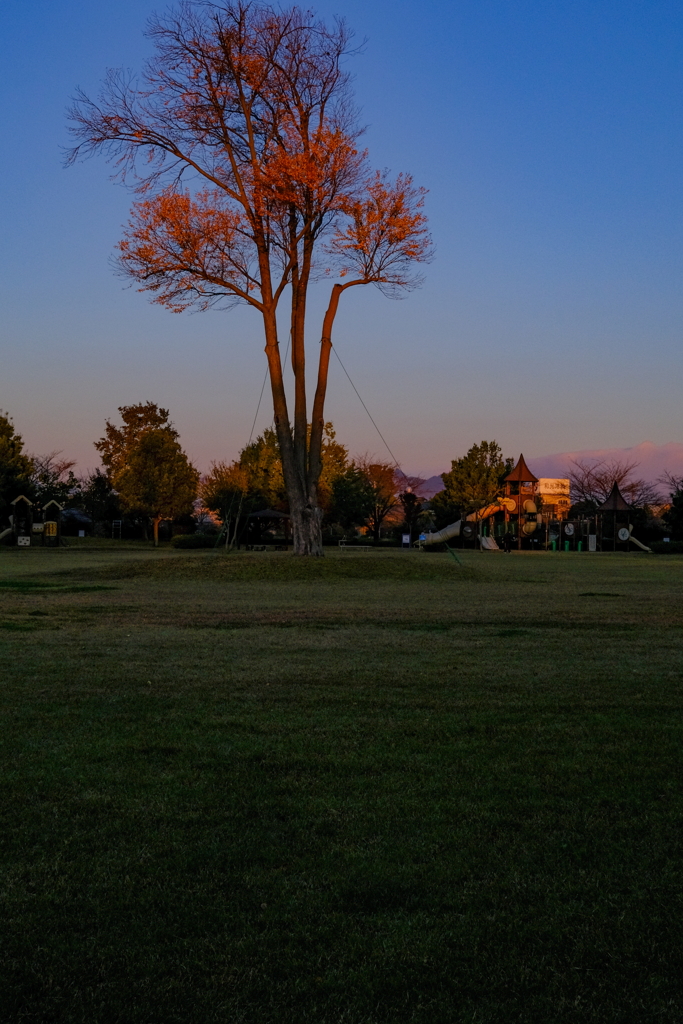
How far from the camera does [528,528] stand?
53.2 meters

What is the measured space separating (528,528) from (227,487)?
22.2 metres

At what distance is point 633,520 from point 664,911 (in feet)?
199

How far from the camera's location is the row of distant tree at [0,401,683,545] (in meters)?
55.6

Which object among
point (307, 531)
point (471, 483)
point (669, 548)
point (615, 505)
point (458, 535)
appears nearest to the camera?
point (307, 531)

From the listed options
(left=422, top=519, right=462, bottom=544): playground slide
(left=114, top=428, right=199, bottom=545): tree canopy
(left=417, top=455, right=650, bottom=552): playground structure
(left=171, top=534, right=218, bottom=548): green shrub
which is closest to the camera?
(left=171, top=534, right=218, bottom=548): green shrub

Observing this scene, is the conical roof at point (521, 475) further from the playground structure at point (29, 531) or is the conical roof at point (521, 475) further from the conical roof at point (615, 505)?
the playground structure at point (29, 531)

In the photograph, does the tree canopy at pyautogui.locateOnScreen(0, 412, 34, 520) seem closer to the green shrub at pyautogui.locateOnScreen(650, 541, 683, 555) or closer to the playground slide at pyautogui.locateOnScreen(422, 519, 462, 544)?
the playground slide at pyautogui.locateOnScreen(422, 519, 462, 544)

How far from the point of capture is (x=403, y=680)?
7.22 metres

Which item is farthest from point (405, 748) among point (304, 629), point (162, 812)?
point (304, 629)

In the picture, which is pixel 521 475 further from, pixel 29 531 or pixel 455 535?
pixel 29 531

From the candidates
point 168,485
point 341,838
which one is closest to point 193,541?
point 168,485

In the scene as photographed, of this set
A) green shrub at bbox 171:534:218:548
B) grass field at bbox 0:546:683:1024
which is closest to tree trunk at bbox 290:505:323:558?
grass field at bbox 0:546:683:1024

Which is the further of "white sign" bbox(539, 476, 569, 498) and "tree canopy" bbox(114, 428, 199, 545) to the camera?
"white sign" bbox(539, 476, 569, 498)

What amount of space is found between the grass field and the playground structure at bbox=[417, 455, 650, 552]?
43.1 metres
